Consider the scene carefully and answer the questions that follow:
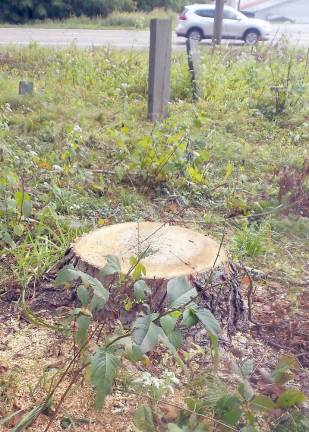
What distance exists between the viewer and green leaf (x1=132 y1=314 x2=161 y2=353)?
153 centimetres

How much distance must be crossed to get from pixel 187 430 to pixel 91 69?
22.1 ft

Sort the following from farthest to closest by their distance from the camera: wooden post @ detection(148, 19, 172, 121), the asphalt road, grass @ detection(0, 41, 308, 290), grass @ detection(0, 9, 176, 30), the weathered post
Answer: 1. grass @ detection(0, 9, 176, 30)
2. the asphalt road
3. the weathered post
4. wooden post @ detection(148, 19, 172, 121)
5. grass @ detection(0, 41, 308, 290)

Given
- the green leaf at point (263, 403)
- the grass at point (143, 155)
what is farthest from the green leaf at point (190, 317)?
the grass at point (143, 155)

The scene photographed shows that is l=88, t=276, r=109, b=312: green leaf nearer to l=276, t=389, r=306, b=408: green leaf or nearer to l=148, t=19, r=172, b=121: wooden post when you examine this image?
l=276, t=389, r=306, b=408: green leaf

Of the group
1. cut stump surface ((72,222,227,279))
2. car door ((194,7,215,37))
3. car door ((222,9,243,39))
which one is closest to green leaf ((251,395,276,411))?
cut stump surface ((72,222,227,279))

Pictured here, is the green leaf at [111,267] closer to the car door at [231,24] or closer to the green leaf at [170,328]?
the green leaf at [170,328]

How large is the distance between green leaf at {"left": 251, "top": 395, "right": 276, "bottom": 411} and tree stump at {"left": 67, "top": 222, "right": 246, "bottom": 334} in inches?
31.3

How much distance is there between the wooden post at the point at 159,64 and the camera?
5.88 metres

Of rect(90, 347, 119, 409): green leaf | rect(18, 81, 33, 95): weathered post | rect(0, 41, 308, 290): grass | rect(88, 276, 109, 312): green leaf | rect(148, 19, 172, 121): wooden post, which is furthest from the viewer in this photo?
rect(18, 81, 33, 95): weathered post

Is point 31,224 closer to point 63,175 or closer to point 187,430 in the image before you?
point 63,175

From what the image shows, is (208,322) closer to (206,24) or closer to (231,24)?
(206,24)

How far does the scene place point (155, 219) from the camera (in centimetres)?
367

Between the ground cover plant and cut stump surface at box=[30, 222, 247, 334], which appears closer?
the ground cover plant

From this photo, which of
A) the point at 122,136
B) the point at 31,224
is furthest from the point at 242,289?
the point at 122,136
